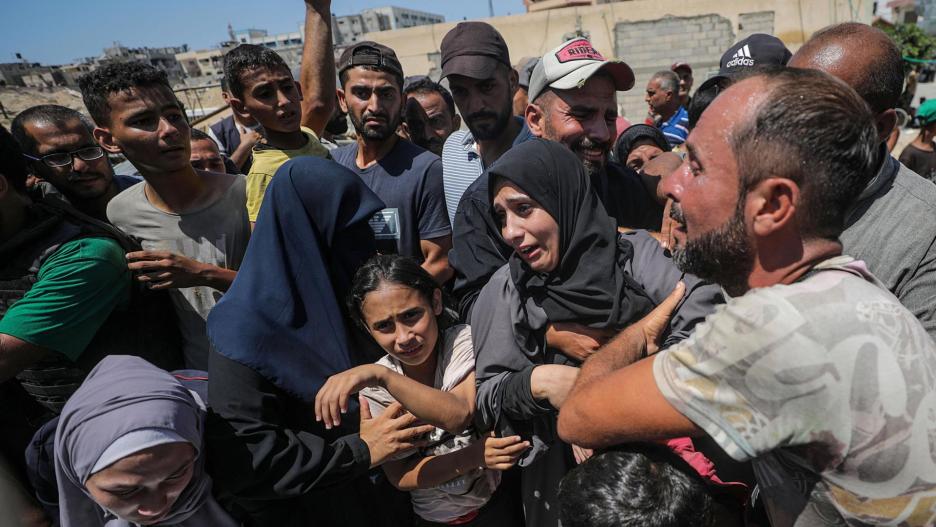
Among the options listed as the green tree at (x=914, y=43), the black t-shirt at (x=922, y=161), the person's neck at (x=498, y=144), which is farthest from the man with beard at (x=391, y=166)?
the green tree at (x=914, y=43)

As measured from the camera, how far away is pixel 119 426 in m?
1.53

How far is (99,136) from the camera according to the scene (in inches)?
101

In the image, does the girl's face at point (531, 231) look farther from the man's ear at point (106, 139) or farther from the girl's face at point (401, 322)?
the man's ear at point (106, 139)

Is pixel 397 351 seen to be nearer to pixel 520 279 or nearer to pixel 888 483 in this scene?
pixel 520 279

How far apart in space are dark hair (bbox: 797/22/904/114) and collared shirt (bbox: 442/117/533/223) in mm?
1490

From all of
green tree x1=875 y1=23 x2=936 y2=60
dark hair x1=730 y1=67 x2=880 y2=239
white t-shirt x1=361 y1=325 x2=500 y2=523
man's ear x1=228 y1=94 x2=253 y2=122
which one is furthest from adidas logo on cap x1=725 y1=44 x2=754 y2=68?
green tree x1=875 y1=23 x2=936 y2=60

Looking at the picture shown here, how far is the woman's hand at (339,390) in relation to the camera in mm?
1639

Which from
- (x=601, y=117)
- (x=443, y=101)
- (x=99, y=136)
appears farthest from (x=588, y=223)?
(x=443, y=101)

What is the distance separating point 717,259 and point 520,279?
0.72m

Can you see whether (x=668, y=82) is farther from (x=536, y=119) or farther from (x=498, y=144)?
(x=536, y=119)

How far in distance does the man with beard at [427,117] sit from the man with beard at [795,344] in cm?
360

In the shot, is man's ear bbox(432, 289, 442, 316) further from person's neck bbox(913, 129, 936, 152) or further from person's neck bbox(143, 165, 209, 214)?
person's neck bbox(913, 129, 936, 152)

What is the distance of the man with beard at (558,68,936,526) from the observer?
3.34 ft

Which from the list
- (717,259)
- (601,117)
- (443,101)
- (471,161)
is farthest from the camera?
(443,101)
